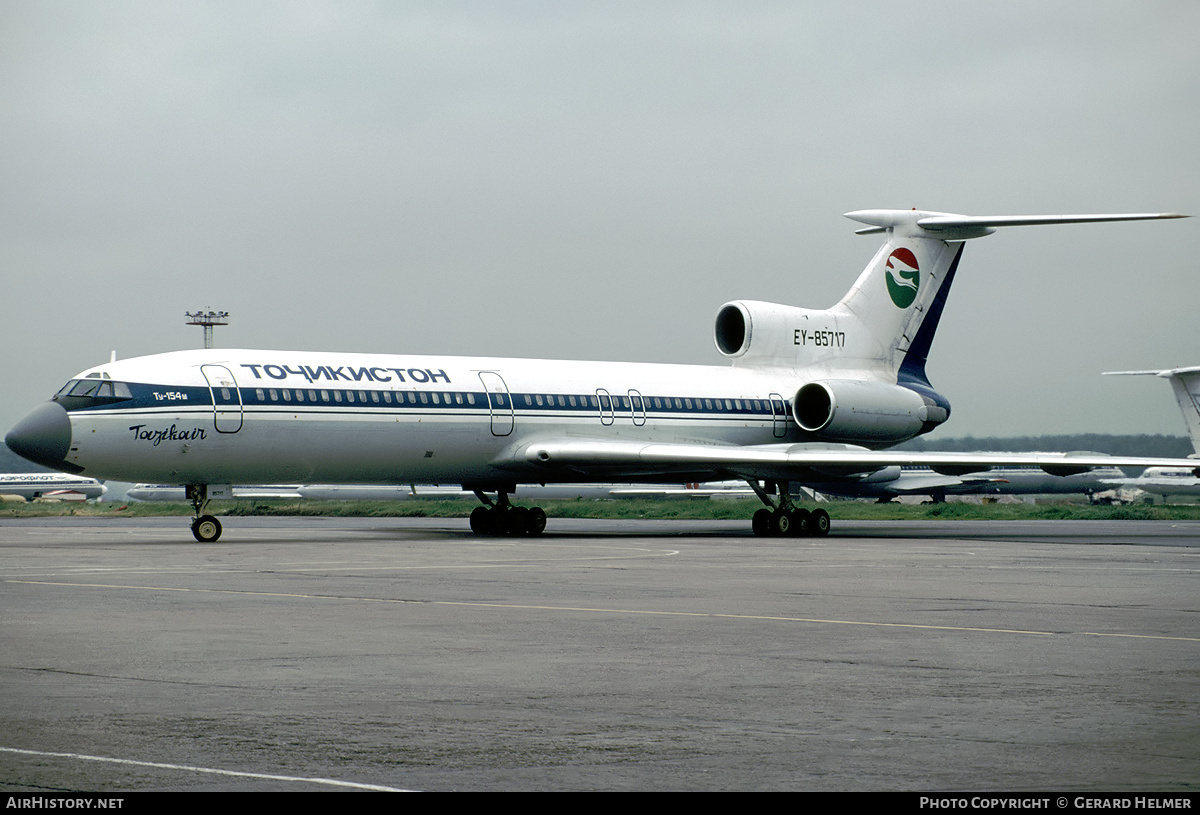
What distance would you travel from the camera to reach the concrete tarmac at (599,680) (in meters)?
6.07

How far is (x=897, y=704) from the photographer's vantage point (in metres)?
7.76

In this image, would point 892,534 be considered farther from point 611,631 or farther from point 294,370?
point 611,631

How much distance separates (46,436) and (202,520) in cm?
321

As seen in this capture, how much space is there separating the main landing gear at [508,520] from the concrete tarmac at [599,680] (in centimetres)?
1432

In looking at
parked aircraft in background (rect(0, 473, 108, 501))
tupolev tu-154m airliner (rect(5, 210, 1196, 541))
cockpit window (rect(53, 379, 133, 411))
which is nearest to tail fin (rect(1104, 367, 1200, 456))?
tupolev tu-154m airliner (rect(5, 210, 1196, 541))

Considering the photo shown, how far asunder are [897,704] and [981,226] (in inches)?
1211

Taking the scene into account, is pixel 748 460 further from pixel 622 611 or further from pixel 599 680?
pixel 599 680

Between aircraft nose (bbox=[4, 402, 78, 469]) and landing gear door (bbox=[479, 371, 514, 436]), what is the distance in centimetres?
884

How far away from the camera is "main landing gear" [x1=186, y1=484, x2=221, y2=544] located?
2675 cm

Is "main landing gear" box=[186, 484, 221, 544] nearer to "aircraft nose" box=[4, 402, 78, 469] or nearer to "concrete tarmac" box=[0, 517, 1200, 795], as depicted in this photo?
"aircraft nose" box=[4, 402, 78, 469]

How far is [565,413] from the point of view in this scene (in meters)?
32.2

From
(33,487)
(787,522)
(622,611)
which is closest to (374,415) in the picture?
(787,522)

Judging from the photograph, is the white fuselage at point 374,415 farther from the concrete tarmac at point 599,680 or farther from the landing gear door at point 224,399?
the concrete tarmac at point 599,680

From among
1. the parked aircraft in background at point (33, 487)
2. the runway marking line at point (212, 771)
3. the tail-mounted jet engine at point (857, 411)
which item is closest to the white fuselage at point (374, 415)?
the tail-mounted jet engine at point (857, 411)
